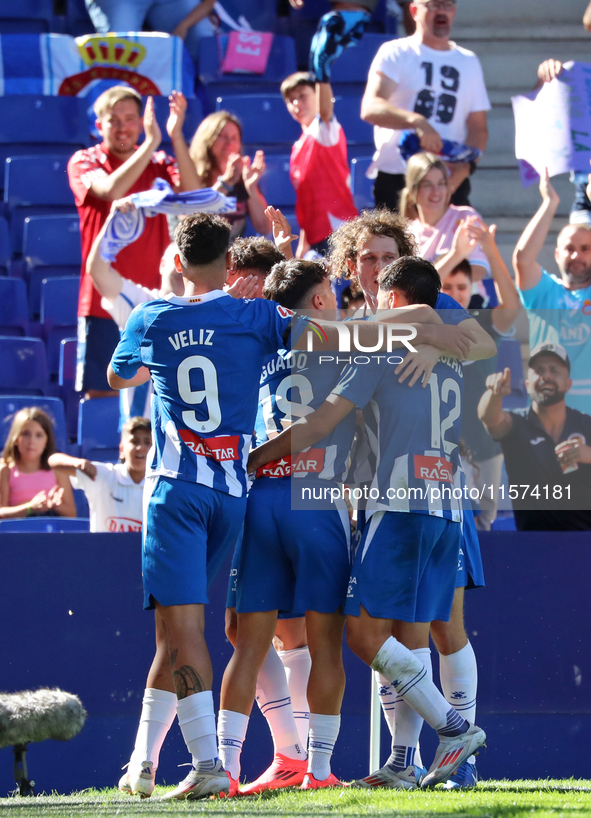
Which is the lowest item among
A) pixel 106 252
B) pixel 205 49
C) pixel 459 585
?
pixel 459 585

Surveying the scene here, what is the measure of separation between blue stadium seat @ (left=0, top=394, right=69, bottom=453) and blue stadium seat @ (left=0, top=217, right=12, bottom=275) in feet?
6.05

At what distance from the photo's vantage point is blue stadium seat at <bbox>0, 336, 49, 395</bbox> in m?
7.00

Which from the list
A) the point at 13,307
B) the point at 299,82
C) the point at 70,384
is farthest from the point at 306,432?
the point at 13,307

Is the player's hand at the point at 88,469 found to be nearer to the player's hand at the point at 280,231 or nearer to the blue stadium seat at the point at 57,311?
the player's hand at the point at 280,231

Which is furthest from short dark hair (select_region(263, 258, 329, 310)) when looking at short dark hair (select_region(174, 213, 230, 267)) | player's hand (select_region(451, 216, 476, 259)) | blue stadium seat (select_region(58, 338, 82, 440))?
blue stadium seat (select_region(58, 338, 82, 440))

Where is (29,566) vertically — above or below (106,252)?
below

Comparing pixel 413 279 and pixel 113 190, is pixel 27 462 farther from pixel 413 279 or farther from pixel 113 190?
pixel 413 279

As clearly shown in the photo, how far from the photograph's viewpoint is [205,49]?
880cm

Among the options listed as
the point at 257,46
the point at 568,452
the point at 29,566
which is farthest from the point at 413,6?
the point at 29,566

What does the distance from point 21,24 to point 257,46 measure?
83.3 inches

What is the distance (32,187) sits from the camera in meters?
8.12

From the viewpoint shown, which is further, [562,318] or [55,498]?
[562,318]

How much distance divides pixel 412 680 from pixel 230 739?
591 millimetres

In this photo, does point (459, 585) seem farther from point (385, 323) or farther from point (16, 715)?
point (16, 715)
